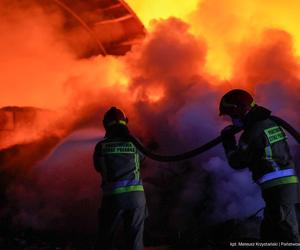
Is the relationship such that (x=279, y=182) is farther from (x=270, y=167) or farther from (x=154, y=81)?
A: (x=154, y=81)

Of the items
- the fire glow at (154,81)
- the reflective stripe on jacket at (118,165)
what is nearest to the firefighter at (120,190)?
the reflective stripe on jacket at (118,165)

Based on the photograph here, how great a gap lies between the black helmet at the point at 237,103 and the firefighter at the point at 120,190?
1.25 m

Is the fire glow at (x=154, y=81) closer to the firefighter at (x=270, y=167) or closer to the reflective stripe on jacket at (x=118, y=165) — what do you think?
the reflective stripe on jacket at (x=118, y=165)

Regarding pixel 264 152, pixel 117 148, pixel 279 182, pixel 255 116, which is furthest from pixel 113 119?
pixel 279 182

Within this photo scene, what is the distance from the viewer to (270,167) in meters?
4.67

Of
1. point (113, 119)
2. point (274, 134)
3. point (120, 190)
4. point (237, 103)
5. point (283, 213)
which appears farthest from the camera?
point (113, 119)

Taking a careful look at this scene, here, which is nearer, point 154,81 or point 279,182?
point 279,182

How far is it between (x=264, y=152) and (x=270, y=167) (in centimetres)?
14

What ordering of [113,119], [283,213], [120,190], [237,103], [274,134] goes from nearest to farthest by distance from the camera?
[283,213] → [274,134] → [237,103] → [120,190] → [113,119]

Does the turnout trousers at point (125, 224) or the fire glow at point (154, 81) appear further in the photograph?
the fire glow at point (154, 81)

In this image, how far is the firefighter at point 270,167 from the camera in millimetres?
4617

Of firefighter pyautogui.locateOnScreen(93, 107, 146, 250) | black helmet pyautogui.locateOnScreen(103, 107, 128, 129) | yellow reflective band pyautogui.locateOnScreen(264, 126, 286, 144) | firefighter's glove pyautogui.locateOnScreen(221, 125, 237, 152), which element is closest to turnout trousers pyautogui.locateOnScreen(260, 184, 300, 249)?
yellow reflective band pyautogui.locateOnScreen(264, 126, 286, 144)

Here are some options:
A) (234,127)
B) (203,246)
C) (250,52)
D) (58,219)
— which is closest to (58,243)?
(58,219)

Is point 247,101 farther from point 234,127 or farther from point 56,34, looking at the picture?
point 56,34
